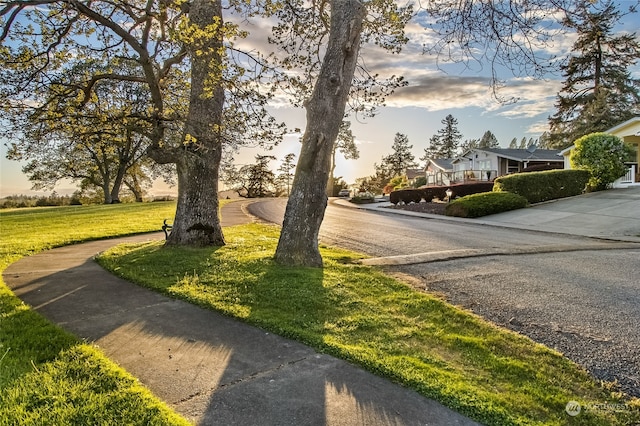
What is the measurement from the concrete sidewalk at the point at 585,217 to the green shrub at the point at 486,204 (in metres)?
0.36

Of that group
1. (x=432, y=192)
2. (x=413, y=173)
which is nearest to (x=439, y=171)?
(x=413, y=173)

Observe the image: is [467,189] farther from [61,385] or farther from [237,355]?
[61,385]

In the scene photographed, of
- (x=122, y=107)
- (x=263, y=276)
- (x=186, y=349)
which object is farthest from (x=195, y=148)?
(x=186, y=349)

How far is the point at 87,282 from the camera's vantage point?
5.90 meters

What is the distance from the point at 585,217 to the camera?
623 inches

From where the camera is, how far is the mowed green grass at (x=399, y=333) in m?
2.80

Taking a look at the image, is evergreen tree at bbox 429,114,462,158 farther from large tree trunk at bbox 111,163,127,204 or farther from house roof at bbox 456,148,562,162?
large tree trunk at bbox 111,163,127,204

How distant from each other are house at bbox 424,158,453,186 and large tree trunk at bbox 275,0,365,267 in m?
40.4

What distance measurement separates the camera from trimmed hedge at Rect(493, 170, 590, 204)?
20672 mm

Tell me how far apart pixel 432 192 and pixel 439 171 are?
23.3m

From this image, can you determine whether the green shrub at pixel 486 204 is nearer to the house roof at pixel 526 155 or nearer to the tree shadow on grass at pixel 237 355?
the tree shadow on grass at pixel 237 355

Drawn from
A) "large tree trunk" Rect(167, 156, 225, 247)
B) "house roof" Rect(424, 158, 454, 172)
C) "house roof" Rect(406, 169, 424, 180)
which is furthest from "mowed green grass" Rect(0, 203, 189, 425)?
"house roof" Rect(406, 169, 424, 180)

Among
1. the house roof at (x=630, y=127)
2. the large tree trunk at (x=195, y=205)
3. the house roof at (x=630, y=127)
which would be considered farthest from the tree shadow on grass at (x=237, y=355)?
the house roof at (x=630, y=127)

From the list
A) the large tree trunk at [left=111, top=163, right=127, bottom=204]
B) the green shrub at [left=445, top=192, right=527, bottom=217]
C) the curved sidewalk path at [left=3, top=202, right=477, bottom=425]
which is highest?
the large tree trunk at [left=111, top=163, right=127, bottom=204]
